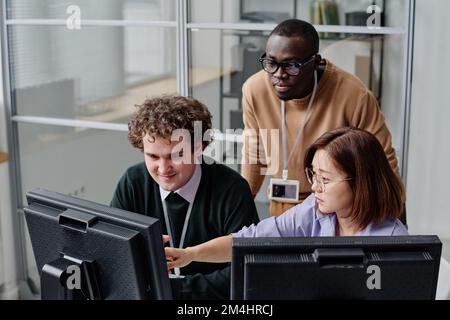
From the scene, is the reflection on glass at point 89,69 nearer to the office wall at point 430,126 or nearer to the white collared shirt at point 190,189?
the office wall at point 430,126

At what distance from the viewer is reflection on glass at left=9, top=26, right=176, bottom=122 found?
3.27 metres

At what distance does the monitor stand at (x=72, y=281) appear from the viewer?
1.26 m

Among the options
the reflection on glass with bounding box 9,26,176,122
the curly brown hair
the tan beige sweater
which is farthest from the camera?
the reflection on glass with bounding box 9,26,176,122

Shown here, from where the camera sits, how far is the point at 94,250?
1244 millimetres

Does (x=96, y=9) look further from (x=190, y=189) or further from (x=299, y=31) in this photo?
(x=190, y=189)

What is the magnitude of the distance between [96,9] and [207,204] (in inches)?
71.4

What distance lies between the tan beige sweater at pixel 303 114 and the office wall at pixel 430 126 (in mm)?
671

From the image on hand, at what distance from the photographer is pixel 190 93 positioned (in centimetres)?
316

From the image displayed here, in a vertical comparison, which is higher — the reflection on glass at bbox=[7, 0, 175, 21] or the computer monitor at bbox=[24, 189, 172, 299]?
the reflection on glass at bbox=[7, 0, 175, 21]

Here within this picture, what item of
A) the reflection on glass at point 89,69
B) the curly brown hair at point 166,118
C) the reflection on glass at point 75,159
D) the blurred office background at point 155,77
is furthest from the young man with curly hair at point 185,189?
the reflection on glass at point 75,159

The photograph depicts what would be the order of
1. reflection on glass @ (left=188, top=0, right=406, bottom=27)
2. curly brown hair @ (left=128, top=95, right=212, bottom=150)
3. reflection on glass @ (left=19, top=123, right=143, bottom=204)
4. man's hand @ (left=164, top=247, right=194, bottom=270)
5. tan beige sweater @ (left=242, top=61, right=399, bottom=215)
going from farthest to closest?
reflection on glass @ (left=19, top=123, right=143, bottom=204) < reflection on glass @ (left=188, top=0, right=406, bottom=27) < tan beige sweater @ (left=242, top=61, right=399, bottom=215) < curly brown hair @ (left=128, top=95, right=212, bottom=150) < man's hand @ (left=164, top=247, right=194, bottom=270)

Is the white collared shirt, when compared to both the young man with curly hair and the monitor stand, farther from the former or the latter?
the monitor stand

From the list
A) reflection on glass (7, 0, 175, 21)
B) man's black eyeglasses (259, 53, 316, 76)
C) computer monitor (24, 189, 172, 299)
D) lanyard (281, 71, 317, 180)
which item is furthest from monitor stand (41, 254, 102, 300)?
reflection on glass (7, 0, 175, 21)

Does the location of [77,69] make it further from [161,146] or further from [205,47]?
[161,146]
